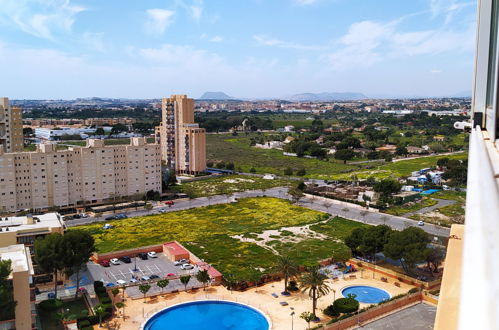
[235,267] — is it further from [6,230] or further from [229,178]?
[229,178]

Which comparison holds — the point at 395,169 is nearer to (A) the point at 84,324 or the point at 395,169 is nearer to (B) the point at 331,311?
(B) the point at 331,311

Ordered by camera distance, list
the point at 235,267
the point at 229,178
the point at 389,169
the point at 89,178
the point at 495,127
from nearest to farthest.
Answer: the point at 495,127 < the point at 235,267 < the point at 89,178 < the point at 229,178 < the point at 389,169

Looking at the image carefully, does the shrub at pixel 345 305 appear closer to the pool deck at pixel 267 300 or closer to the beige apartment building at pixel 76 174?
Result: the pool deck at pixel 267 300

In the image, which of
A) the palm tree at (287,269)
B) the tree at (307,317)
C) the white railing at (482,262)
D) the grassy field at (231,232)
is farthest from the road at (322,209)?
the white railing at (482,262)

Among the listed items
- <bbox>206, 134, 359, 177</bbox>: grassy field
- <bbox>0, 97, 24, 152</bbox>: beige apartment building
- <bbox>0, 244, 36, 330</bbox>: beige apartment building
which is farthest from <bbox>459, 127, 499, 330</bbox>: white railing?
<bbox>206, 134, 359, 177</bbox>: grassy field

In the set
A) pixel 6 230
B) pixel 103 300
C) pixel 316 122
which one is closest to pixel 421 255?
pixel 103 300

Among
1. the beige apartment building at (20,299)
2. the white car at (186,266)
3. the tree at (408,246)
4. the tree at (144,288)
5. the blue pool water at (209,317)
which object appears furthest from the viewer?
the white car at (186,266)

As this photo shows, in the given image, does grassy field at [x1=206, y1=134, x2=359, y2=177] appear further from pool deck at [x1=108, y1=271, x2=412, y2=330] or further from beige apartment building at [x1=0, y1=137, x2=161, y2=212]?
pool deck at [x1=108, y1=271, x2=412, y2=330]
